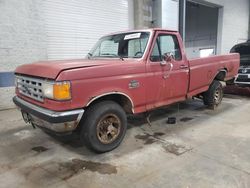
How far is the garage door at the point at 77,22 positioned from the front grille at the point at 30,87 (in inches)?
137

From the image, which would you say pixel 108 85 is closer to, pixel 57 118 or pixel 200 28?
pixel 57 118

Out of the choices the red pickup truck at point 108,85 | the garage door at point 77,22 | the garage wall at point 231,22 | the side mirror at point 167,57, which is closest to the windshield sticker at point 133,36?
the red pickup truck at point 108,85

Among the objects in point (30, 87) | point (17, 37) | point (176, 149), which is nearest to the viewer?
point (30, 87)

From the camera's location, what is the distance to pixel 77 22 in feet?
24.9

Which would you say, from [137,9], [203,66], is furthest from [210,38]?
[203,66]

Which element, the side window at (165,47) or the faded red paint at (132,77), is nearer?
the faded red paint at (132,77)

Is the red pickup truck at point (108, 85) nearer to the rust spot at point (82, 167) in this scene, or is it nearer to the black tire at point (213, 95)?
the rust spot at point (82, 167)

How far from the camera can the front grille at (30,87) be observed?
3.21 meters

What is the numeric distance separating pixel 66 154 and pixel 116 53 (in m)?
1.92

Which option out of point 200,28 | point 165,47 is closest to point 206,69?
point 165,47

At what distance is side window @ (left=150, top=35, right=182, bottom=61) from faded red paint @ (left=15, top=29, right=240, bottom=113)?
4.0 inches

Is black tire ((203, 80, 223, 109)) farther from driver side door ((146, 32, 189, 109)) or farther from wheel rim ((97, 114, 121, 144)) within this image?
wheel rim ((97, 114, 121, 144))

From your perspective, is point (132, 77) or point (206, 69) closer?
point (132, 77)

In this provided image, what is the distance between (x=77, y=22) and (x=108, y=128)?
202 inches
